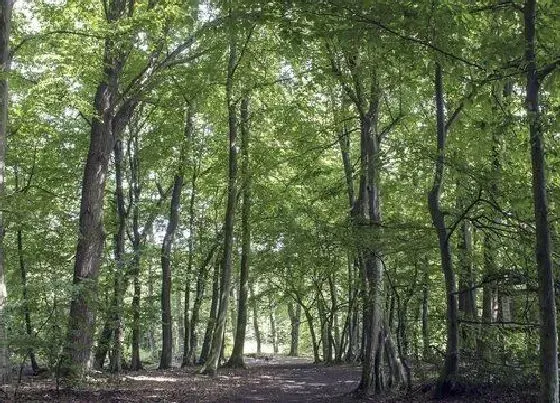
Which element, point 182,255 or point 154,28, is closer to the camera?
point 154,28

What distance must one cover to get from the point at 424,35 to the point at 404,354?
7.58m

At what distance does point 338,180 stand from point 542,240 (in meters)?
9.81

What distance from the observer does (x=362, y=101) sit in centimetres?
1258

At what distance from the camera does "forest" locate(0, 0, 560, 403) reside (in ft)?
21.0

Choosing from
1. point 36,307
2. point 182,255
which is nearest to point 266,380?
point 36,307

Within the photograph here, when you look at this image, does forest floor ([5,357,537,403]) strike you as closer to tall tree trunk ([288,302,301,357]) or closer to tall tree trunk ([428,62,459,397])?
tall tree trunk ([428,62,459,397])

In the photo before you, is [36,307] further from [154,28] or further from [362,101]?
[362,101]

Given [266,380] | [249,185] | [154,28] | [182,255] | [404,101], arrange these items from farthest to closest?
[182,255]
[249,185]
[266,380]
[404,101]
[154,28]

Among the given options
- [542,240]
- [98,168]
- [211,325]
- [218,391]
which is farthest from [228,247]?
[542,240]

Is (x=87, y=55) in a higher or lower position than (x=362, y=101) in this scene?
higher

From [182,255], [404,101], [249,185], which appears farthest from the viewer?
[182,255]

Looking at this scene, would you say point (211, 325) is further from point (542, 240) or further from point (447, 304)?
point (542, 240)

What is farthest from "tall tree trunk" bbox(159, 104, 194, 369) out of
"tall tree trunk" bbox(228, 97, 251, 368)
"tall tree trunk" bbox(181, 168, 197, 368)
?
"tall tree trunk" bbox(228, 97, 251, 368)

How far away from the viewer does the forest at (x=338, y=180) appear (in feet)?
21.0
